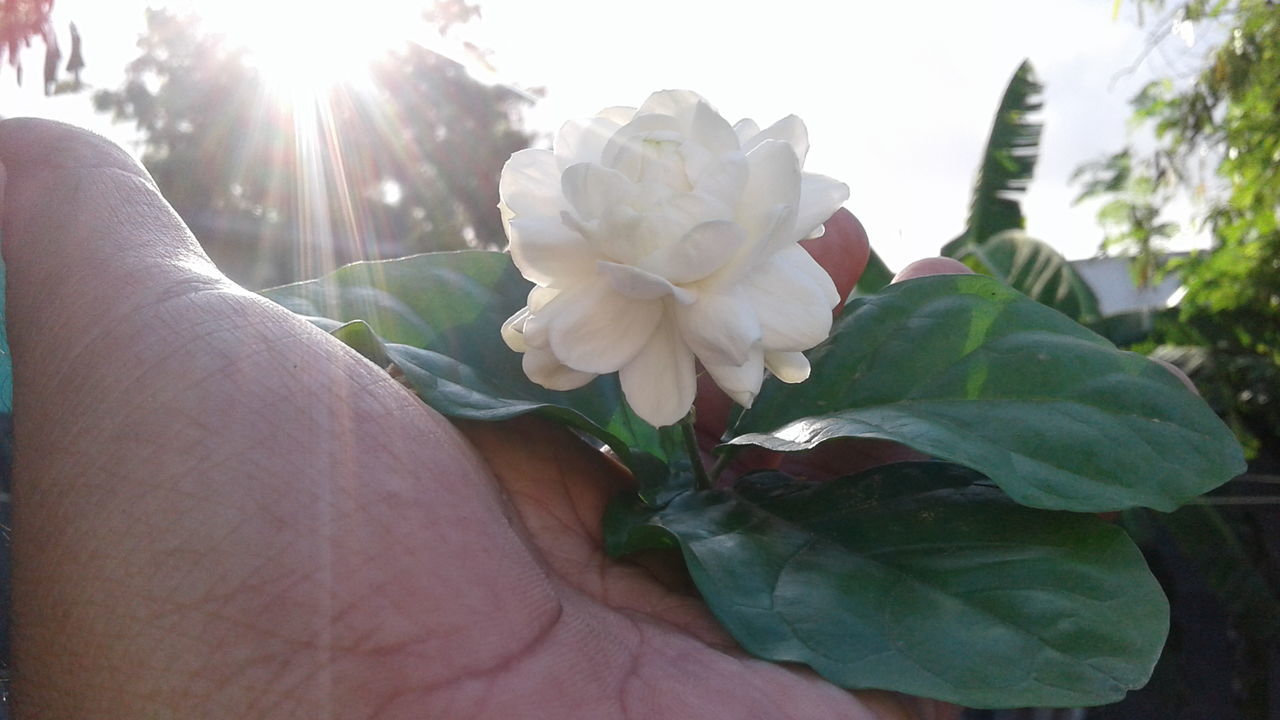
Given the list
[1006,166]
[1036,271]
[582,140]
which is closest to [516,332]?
[582,140]

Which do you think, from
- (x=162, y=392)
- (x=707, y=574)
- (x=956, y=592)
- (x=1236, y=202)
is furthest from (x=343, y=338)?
(x=1236, y=202)

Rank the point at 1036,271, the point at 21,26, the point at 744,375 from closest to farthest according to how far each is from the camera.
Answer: the point at 744,375
the point at 21,26
the point at 1036,271

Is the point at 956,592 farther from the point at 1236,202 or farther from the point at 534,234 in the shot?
the point at 1236,202

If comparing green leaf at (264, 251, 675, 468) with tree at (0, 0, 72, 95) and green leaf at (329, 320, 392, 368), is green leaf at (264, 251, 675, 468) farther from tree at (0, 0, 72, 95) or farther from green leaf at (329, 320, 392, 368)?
tree at (0, 0, 72, 95)

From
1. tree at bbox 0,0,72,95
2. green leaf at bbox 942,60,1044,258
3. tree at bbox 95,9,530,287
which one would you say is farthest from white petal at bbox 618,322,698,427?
green leaf at bbox 942,60,1044,258

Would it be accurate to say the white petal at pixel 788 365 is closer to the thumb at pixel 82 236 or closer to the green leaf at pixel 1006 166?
the thumb at pixel 82 236

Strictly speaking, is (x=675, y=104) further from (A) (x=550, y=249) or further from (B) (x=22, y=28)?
(B) (x=22, y=28)
